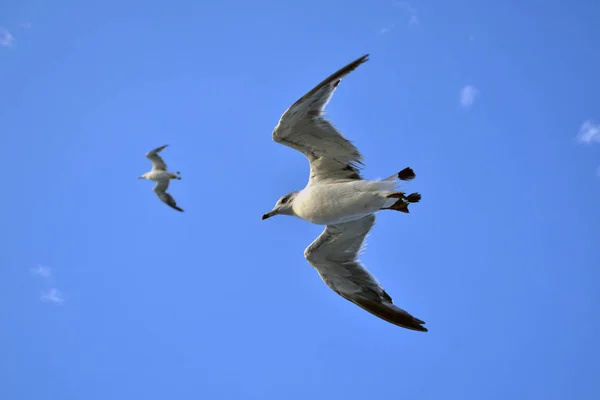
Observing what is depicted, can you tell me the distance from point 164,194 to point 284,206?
53.2ft

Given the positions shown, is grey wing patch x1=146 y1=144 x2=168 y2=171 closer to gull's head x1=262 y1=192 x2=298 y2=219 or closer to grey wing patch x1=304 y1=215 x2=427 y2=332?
gull's head x1=262 y1=192 x2=298 y2=219

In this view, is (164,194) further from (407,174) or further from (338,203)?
(407,174)

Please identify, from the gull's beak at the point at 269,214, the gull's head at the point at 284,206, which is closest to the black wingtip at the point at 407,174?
the gull's head at the point at 284,206

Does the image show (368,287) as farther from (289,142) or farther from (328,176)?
(289,142)

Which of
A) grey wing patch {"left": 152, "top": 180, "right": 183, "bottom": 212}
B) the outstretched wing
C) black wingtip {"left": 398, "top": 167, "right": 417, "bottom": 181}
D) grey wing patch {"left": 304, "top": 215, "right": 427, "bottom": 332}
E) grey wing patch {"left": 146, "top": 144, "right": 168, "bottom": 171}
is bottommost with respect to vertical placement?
grey wing patch {"left": 304, "top": 215, "right": 427, "bottom": 332}

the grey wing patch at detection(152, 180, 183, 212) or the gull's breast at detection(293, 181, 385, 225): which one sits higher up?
the grey wing patch at detection(152, 180, 183, 212)

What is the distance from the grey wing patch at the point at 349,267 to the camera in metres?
10.7

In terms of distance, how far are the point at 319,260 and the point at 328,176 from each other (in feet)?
5.61

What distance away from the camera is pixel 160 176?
979 inches

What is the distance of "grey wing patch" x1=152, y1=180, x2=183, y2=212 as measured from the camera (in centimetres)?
2549

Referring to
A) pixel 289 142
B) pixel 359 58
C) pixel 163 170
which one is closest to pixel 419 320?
pixel 289 142

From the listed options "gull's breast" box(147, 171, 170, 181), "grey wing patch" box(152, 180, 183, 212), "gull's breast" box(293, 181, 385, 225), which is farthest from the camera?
"grey wing patch" box(152, 180, 183, 212)

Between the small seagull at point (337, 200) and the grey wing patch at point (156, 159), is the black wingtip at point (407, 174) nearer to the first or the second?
the small seagull at point (337, 200)

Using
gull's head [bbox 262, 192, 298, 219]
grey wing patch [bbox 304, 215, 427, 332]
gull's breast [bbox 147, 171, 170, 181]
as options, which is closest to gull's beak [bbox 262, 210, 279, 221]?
gull's head [bbox 262, 192, 298, 219]
